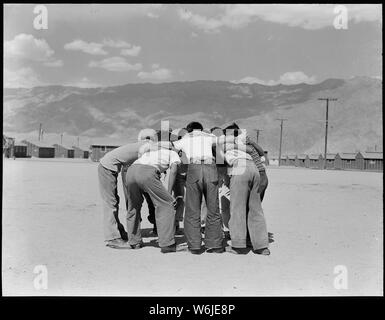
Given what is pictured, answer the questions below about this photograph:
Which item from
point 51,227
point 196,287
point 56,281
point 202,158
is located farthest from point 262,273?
point 51,227

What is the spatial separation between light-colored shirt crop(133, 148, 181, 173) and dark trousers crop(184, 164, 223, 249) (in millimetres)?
282

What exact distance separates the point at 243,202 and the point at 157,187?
4.16 feet

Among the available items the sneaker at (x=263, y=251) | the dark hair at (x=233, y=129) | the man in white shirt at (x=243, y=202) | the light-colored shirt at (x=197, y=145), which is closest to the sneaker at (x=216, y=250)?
the man in white shirt at (x=243, y=202)

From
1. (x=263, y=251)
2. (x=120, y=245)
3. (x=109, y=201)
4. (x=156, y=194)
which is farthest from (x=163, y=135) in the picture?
(x=263, y=251)

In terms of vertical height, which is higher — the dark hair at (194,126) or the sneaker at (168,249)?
the dark hair at (194,126)

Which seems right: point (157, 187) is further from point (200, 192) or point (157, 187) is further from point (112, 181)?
point (112, 181)

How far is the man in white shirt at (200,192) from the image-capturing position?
6.86 metres

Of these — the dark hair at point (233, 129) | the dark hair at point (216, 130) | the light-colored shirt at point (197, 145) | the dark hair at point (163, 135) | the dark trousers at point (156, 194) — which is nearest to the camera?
the dark trousers at point (156, 194)

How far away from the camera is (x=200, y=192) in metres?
6.93

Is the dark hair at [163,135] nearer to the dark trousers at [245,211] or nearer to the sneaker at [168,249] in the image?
the dark trousers at [245,211]

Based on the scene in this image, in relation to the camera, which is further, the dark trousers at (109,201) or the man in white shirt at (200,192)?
the dark trousers at (109,201)

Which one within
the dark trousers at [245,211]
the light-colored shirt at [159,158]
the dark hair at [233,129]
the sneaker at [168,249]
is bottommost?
the sneaker at [168,249]

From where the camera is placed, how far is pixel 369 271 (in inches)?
232

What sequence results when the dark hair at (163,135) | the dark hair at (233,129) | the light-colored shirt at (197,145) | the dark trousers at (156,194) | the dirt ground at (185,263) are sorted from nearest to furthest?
the dirt ground at (185,263) → the dark trousers at (156,194) → the light-colored shirt at (197,145) → the dark hair at (163,135) → the dark hair at (233,129)
